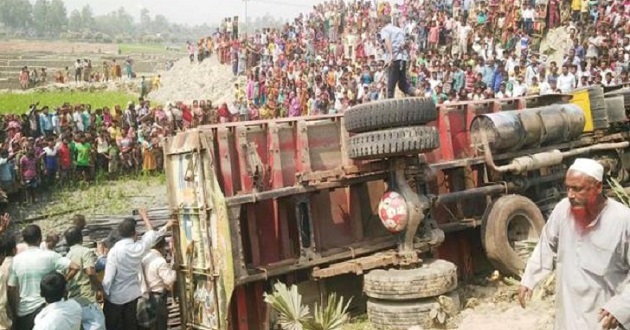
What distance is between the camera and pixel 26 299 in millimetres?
6477

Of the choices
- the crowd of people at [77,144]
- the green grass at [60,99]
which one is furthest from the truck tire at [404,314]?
the green grass at [60,99]

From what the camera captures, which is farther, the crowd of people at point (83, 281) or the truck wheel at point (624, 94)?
the truck wheel at point (624, 94)

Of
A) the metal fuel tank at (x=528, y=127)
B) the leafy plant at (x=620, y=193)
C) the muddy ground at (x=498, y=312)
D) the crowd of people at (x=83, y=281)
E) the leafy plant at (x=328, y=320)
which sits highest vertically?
the metal fuel tank at (x=528, y=127)

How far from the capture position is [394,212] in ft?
24.5

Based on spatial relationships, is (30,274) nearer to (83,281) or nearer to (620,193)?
(83,281)

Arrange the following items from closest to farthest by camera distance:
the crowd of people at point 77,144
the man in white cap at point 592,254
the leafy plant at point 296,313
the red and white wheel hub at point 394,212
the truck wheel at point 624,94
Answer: the man in white cap at point 592,254
the leafy plant at point 296,313
the red and white wheel hub at point 394,212
the truck wheel at point 624,94
the crowd of people at point 77,144

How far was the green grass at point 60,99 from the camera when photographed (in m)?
32.9

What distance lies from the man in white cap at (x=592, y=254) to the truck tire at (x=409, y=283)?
2799 mm

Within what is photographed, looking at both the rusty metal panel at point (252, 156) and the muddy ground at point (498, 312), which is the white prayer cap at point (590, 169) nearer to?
the muddy ground at point (498, 312)

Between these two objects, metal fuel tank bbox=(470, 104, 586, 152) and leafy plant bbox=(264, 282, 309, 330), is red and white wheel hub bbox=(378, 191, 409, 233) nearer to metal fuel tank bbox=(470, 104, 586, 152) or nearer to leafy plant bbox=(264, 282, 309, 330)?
leafy plant bbox=(264, 282, 309, 330)

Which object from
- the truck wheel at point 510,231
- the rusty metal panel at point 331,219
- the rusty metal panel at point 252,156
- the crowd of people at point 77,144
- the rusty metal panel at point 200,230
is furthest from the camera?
the crowd of people at point 77,144

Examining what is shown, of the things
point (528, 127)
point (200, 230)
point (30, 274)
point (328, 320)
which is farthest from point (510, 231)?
point (30, 274)

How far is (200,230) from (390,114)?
2.19 metres

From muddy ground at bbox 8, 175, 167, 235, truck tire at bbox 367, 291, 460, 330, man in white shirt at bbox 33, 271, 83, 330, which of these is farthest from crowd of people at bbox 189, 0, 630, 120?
man in white shirt at bbox 33, 271, 83, 330
